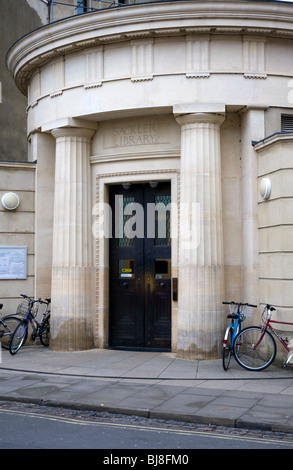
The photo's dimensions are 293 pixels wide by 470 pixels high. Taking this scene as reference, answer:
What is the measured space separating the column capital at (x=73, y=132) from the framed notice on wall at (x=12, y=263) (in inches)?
112

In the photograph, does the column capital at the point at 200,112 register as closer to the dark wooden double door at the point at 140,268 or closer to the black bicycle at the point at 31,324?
the dark wooden double door at the point at 140,268

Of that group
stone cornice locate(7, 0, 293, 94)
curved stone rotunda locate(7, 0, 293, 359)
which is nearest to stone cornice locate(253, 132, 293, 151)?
curved stone rotunda locate(7, 0, 293, 359)

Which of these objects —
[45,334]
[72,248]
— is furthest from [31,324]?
[72,248]

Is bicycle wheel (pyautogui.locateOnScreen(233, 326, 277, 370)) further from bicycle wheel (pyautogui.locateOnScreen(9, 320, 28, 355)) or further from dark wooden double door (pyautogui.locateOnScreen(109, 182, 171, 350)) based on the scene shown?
bicycle wheel (pyautogui.locateOnScreen(9, 320, 28, 355))

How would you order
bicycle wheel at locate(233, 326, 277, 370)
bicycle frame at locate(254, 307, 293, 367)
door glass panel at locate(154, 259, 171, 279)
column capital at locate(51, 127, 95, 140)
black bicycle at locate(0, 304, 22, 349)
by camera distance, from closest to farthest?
bicycle frame at locate(254, 307, 293, 367), bicycle wheel at locate(233, 326, 277, 370), door glass panel at locate(154, 259, 171, 279), black bicycle at locate(0, 304, 22, 349), column capital at locate(51, 127, 95, 140)

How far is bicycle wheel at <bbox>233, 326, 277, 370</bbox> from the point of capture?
10.8 metres

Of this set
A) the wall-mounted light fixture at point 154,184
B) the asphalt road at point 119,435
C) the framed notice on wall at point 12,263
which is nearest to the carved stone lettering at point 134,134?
the wall-mounted light fixture at point 154,184

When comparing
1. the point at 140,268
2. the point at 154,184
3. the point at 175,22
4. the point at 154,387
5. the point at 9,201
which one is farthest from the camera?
the point at 9,201

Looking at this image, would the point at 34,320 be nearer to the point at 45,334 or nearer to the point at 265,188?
the point at 45,334

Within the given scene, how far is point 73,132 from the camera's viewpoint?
13234 mm

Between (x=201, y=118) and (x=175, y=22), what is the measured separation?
76.5 inches

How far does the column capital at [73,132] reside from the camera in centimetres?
1322

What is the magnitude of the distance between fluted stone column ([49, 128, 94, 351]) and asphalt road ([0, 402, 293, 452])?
4.94 m
